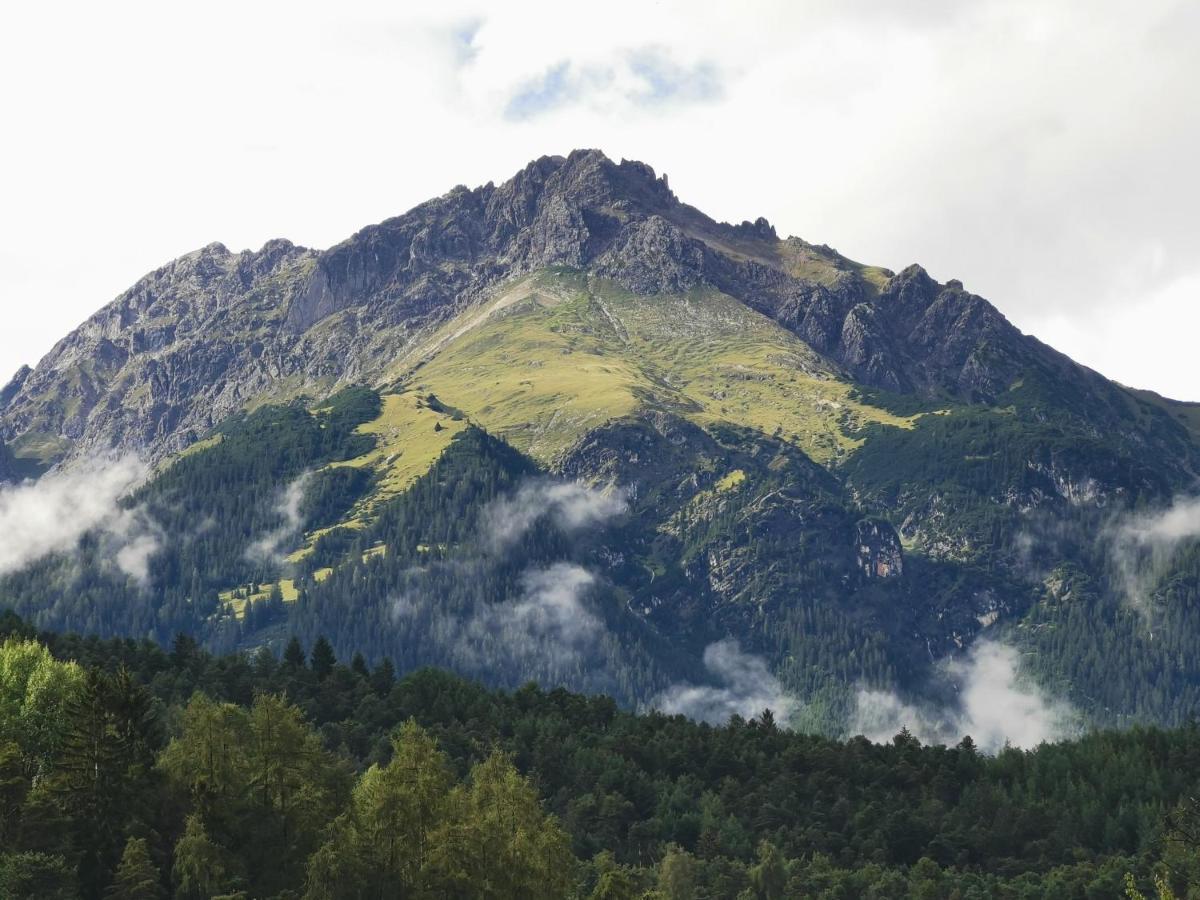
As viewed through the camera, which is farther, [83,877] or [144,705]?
[144,705]

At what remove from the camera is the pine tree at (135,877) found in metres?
124

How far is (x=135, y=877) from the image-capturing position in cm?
12438

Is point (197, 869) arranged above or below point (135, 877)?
above

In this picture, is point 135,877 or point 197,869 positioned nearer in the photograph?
point 135,877

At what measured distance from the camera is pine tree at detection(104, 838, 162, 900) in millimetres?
123938

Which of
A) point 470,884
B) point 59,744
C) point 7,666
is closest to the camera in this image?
point 470,884

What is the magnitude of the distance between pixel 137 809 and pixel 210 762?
22.4ft

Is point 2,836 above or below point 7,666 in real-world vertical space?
below

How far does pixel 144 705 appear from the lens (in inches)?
5561

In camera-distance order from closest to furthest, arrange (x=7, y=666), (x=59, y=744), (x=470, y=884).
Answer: (x=470, y=884) < (x=59, y=744) < (x=7, y=666)

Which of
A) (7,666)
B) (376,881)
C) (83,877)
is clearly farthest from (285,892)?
(7,666)

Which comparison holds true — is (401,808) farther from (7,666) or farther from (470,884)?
(7,666)

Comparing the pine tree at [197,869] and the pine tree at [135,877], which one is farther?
the pine tree at [197,869]

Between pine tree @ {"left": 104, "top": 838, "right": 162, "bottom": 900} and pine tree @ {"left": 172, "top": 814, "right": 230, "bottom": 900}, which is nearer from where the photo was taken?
pine tree @ {"left": 104, "top": 838, "right": 162, "bottom": 900}
